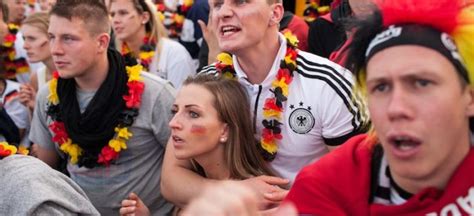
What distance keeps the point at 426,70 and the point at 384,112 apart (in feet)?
0.52

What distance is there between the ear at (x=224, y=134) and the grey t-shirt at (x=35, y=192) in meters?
0.87

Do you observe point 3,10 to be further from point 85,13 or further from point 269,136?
point 269,136

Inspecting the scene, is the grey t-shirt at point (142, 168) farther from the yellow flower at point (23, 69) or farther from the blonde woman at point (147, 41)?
the yellow flower at point (23, 69)

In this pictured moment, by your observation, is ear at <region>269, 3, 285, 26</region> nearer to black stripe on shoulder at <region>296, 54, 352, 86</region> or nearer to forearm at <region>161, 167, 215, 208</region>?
black stripe on shoulder at <region>296, 54, 352, 86</region>

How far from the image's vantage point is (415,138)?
1.86m

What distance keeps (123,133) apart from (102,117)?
0.55 feet

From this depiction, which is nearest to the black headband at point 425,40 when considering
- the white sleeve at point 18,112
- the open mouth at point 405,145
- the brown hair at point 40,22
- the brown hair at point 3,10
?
the open mouth at point 405,145

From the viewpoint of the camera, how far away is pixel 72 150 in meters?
4.15

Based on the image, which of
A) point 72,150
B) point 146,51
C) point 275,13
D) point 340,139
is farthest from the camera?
point 146,51

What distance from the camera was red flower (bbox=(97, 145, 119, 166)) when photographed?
158 inches

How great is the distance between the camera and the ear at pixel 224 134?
3.43 metres

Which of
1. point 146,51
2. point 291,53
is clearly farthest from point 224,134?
point 146,51

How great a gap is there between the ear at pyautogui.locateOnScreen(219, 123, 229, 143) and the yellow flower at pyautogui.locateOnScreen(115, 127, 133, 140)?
0.80 meters

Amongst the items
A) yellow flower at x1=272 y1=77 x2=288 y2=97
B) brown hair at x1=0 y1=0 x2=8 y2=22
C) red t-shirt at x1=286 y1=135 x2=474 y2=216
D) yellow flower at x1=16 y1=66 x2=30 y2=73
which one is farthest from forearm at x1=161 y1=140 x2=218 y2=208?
yellow flower at x1=16 y1=66 x2=30 y2=73
